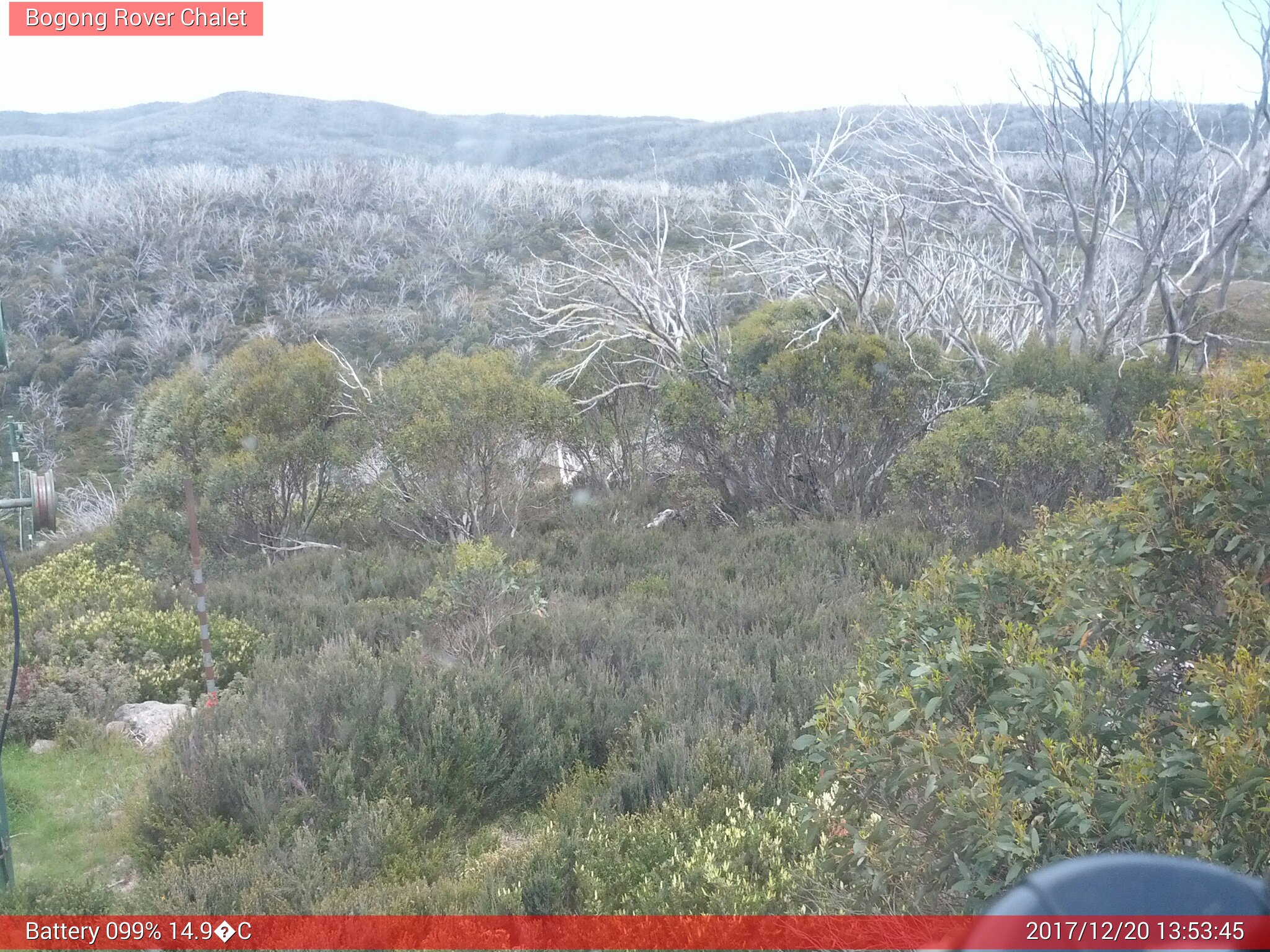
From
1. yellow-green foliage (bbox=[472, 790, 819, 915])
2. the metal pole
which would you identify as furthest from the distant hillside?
yellow-green foliage (bbox=[472, 790, 819, 915])

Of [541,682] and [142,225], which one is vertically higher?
[142,225]

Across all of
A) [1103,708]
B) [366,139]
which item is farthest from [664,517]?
[366,139]

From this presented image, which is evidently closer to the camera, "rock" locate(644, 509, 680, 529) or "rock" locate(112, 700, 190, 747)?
"rock" locate(112, 700, 190, 747)

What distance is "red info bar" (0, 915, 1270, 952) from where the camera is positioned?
8.79 feet

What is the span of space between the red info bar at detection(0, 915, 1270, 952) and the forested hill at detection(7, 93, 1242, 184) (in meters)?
31.5

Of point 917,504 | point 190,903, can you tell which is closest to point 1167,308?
point 917,504

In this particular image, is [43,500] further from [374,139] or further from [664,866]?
[374,139]

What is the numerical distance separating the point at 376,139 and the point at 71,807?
2113 inches

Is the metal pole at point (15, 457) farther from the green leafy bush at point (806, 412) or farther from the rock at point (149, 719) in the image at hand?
the green leafy bush at point (806, 412)

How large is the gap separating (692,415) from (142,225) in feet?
99.0

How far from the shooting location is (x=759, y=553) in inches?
351

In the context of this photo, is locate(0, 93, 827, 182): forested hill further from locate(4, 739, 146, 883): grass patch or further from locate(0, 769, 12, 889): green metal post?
locate(0, 769, 12, 889): green metal post

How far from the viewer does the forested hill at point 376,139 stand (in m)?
38.8

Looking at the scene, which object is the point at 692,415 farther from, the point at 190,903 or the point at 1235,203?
the point at 190,903
